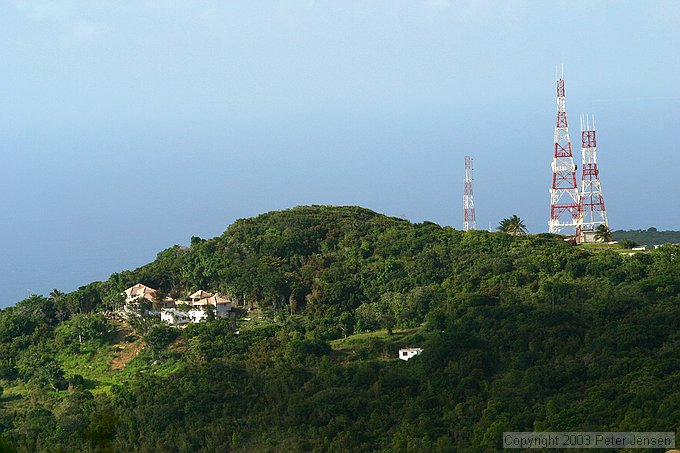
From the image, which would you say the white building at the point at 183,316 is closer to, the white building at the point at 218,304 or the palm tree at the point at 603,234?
the white building at the point at 218,304

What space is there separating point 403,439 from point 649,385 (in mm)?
7562

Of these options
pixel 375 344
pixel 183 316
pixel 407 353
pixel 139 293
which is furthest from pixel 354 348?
pixel 139 293

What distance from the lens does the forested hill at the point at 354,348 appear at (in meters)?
48.8

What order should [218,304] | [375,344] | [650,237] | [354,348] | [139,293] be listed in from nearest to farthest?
[375,344]
[354,348]
[218,304]
[139,293]
[650,237]

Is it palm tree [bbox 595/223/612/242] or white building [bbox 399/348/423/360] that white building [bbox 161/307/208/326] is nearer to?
white building [bbox 399/348/423/360]

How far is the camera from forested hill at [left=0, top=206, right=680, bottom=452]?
160ft

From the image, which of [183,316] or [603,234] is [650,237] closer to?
[603,234]

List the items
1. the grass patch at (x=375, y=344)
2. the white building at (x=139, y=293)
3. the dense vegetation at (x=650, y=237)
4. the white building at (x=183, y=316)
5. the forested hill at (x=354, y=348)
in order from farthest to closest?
the dense vegetation at (x=650, y=237) < the white building at (x=139, y=293) < the white building at (x=183, y=316) < the grass patch at (x=375, y=344) < the forested hill at (x=354, y=348)

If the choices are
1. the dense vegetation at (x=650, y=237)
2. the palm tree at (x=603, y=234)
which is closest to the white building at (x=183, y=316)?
the palm tree at (x=603, y=234)

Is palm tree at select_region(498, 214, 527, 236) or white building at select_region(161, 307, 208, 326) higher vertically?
palm tree at select_region(498, 214, 527, 236)

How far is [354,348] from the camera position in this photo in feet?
184

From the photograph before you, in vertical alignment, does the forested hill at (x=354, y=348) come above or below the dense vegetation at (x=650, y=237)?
below

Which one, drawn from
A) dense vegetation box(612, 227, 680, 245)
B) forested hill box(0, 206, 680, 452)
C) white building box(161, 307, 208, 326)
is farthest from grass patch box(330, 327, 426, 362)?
dense vegetation box(612, 227, 680, 245)

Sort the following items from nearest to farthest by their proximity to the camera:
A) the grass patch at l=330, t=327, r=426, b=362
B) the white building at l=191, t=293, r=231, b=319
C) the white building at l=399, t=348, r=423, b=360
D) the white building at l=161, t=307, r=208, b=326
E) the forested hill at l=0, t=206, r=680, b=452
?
the forested hill at l=0, t=206, r=680, b=452 < the white building at l=399, t=348, r=423, b=360 < the grass patch at l=330, t=327, r=426, b=362 < the white building at l=161, t=307, r=208, b=326 < the white building at l=191, t=293, r=231, b=319
